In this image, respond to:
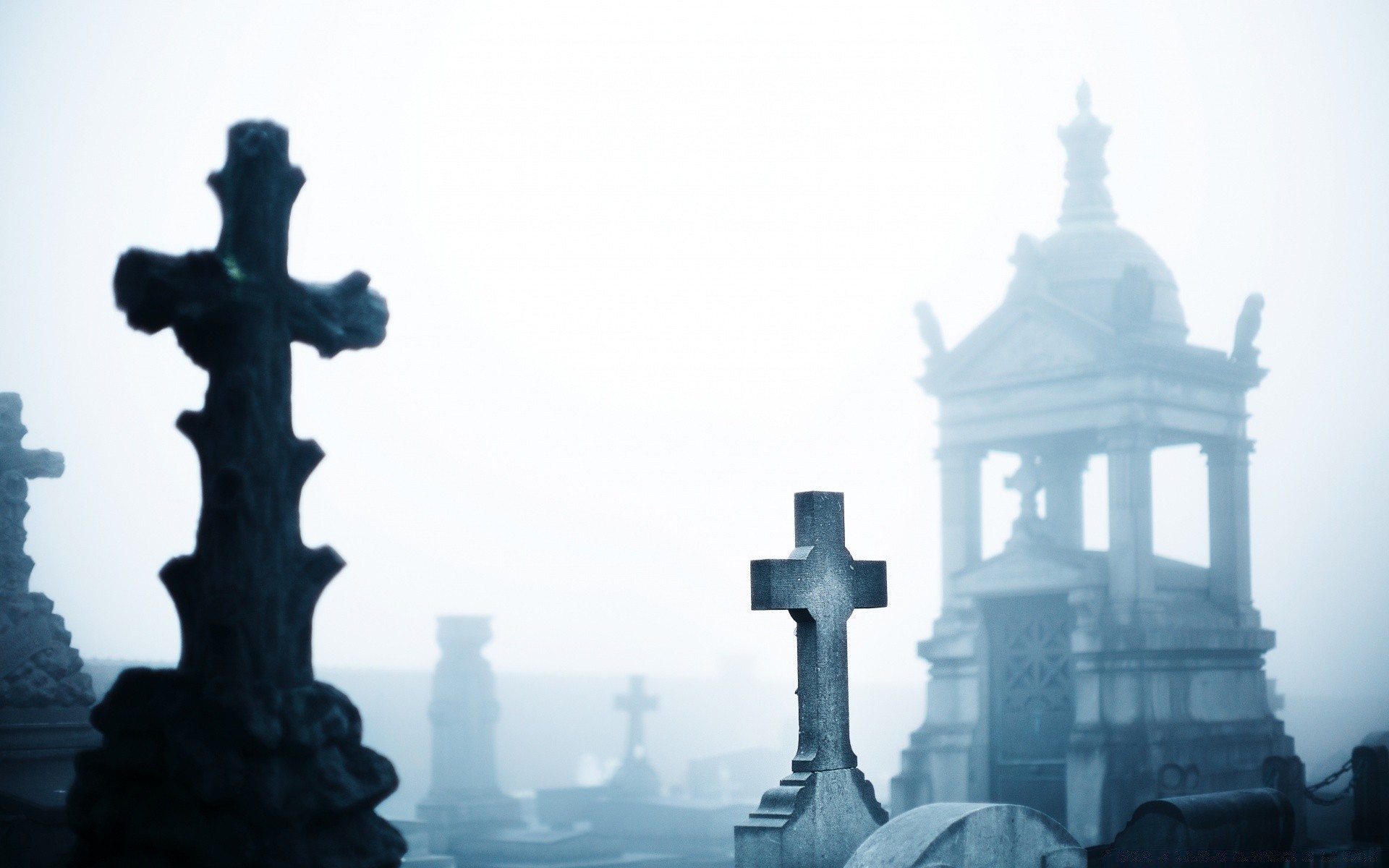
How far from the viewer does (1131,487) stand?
18.2 m

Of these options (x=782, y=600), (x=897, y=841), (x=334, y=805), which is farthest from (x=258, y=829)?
(x=782, y=600)

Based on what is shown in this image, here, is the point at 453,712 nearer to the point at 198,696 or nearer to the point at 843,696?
the point at 843,696

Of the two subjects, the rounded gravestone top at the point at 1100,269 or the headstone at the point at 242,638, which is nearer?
the headstone at the point at 242,638

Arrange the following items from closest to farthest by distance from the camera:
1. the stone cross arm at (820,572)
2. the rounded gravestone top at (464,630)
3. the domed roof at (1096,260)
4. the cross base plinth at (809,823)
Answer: the cross base plinth at (809,823), the stone cross arm at (820,572), the domed roof at (1096,260), the rounded gravestone top at (464,630)

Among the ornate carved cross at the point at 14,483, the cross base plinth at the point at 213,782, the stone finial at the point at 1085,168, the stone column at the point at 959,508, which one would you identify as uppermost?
the stone finial at the point at 1085,168

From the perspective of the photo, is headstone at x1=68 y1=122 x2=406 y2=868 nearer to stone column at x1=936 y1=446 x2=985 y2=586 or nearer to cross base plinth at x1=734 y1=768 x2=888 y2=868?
cross base plinth at x1=734 y1=768 x2=888 y2=868

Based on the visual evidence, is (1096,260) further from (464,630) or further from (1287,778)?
(464,630)

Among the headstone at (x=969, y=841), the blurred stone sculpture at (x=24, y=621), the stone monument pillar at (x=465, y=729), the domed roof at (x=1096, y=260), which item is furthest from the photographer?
the stone monument pillar at (x=465, y=729)

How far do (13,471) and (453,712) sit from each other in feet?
69.4

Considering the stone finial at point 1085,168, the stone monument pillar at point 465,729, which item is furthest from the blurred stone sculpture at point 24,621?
the stone monument pillar at point 465,729

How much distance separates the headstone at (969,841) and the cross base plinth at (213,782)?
314cm

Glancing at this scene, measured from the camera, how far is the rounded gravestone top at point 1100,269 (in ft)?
65.3

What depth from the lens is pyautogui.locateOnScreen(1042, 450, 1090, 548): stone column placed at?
20.8 meters

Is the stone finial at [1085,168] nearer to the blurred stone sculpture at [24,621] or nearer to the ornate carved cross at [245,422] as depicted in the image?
the blurred stone sculpture at [24,621]
